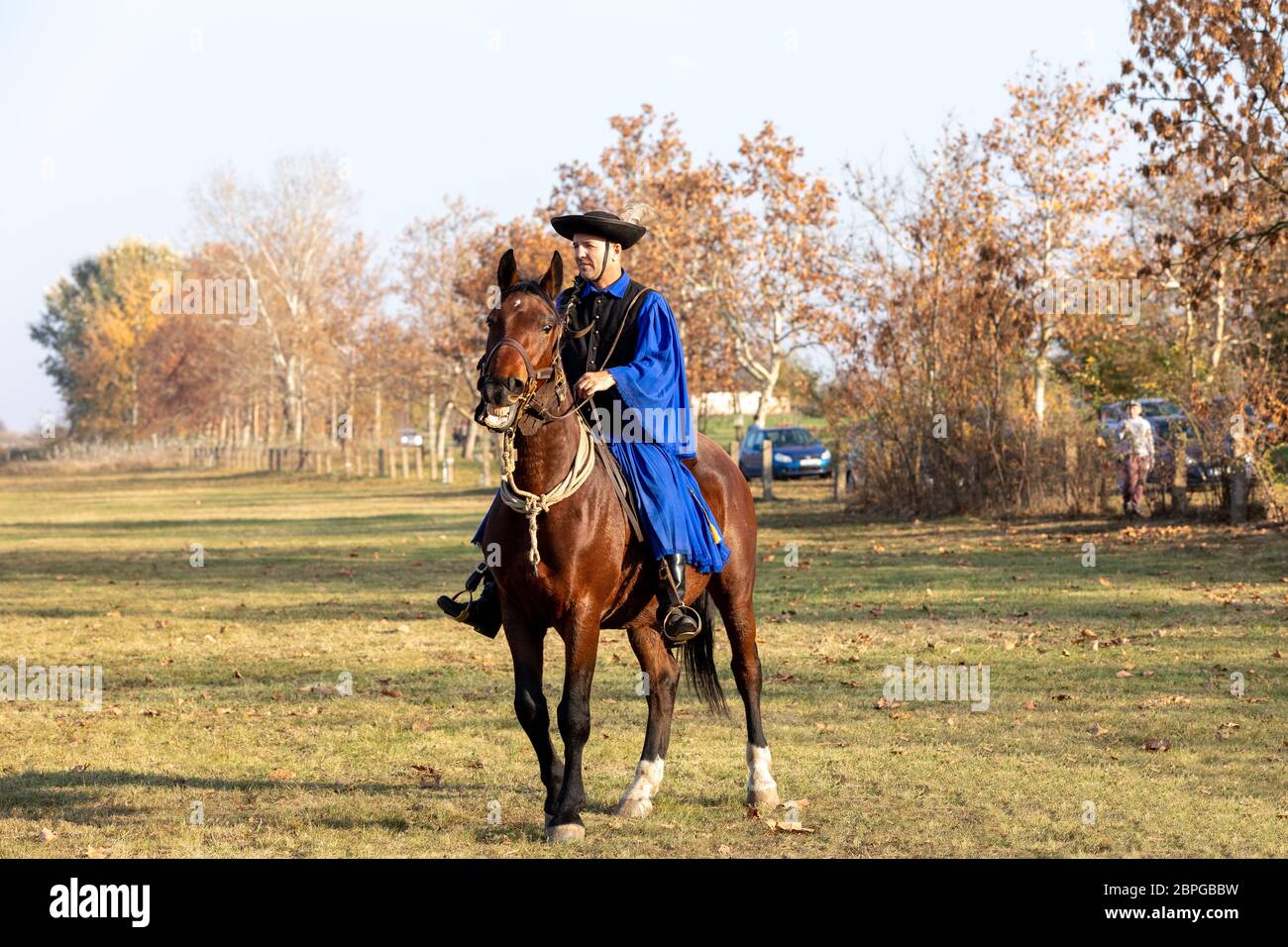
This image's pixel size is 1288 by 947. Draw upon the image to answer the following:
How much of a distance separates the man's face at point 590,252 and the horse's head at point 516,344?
0.48 metres

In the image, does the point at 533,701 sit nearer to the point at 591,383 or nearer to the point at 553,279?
the point at 591,383

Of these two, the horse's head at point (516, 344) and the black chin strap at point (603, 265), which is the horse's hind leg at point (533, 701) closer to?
the horse's head at point (516, 344)

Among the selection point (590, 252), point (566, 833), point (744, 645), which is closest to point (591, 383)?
point (590, 252)

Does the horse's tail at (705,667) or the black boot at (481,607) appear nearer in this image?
the black boot at (481,607)

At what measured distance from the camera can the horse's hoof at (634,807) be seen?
7340 mm

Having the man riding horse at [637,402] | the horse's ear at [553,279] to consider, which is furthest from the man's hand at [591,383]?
Answer: the horse's ear at [553,279]

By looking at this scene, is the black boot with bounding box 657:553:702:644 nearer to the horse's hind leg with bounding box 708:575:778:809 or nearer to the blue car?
the horse's hind leg with bounding box 708:575:778:809

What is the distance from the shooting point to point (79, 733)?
974 centimetres

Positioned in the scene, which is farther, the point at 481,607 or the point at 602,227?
the point at 481,607

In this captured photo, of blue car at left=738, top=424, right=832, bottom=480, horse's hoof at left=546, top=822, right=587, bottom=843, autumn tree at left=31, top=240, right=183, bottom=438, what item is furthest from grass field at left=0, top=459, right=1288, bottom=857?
autumn tree at left=31, top=240, right=183, bottom=438

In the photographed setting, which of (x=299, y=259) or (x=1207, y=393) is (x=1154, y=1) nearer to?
(x=1207, y=393)

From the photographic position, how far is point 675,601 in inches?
291

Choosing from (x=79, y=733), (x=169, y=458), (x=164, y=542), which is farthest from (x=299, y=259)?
(x=79, y=733)

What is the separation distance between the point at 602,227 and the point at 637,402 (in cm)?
88
